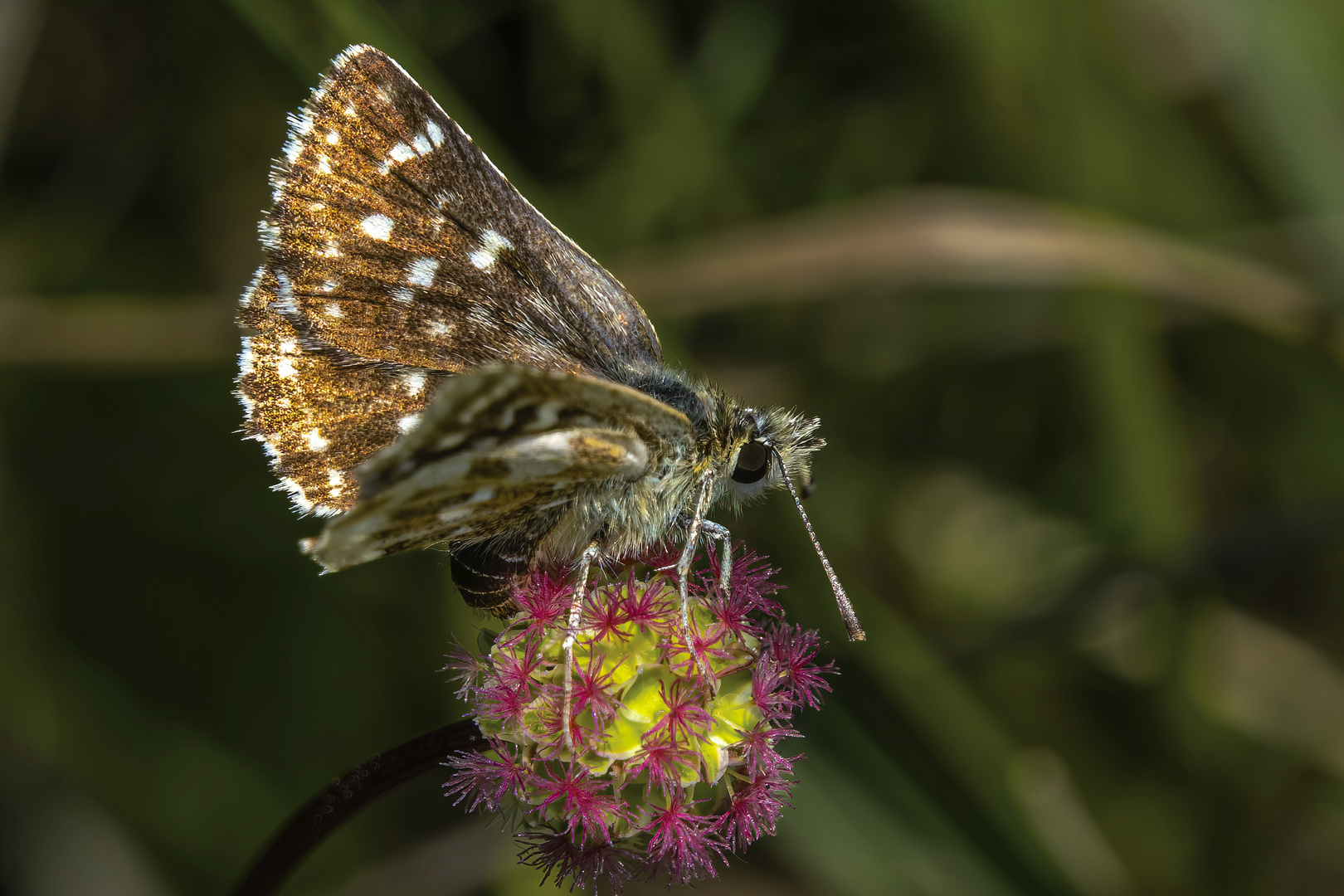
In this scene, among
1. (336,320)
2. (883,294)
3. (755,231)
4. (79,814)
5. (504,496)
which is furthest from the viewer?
(883,294)

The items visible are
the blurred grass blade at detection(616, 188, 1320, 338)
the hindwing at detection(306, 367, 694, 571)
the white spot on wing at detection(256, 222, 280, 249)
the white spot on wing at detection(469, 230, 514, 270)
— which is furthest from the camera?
the blurred grass blade at detection(616, 188, 1320, 338)

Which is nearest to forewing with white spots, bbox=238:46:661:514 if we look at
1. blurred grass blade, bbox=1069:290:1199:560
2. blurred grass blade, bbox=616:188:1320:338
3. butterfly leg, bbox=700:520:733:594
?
butterfly leg, bbox=700:520:733:594

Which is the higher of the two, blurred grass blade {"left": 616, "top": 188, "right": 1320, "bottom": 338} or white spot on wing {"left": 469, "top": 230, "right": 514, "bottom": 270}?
white spot on wing {"left": 469, "top": 230, "right": 514, "bottom": 270}

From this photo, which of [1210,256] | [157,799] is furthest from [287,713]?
[1210,256]

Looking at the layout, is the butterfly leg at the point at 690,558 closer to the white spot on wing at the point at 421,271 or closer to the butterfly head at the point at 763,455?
the butterfly head at the point at 763,455

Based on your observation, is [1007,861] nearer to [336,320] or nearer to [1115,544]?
[1115,544]

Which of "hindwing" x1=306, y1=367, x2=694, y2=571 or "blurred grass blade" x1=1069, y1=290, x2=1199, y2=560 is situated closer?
"hindwing" x1=306, y1=367, x2=694, y2=571

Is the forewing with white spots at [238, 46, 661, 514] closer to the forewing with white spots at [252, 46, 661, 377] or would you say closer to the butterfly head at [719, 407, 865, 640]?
the forewing with white spots at [252, 46, 661, 377]

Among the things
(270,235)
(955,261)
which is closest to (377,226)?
(270,235)

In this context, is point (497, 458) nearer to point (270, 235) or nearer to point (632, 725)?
point (632, 725)
